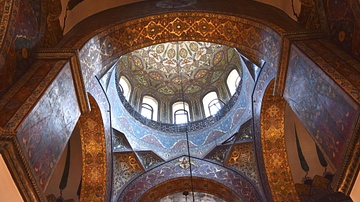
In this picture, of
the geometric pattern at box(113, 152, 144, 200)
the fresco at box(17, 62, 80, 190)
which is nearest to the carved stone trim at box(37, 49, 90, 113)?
the fresco at box(17, 62, 80, 190)

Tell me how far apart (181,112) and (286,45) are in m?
7.24

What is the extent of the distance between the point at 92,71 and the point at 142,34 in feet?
4.78

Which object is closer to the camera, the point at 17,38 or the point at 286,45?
the point at 17,38

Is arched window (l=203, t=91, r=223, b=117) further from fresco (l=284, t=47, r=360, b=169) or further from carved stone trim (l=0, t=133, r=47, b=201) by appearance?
carved stone trim (l=0, t=133, r=47, b=201)

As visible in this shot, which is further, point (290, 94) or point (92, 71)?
point (92, 71)

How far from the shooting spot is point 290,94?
266 inches

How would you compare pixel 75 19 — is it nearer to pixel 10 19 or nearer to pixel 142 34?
pixel 142 34

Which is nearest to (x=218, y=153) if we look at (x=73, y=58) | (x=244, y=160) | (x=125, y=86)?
(x=244, y=160)

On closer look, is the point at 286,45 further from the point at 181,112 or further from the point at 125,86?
the point at 125,86

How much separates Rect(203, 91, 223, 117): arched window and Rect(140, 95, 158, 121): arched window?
1.80 m

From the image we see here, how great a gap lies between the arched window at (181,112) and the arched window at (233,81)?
1.73 m

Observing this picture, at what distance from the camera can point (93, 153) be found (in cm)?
943

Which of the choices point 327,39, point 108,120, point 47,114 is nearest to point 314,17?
point 327,39

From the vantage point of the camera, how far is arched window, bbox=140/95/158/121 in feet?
42.9
